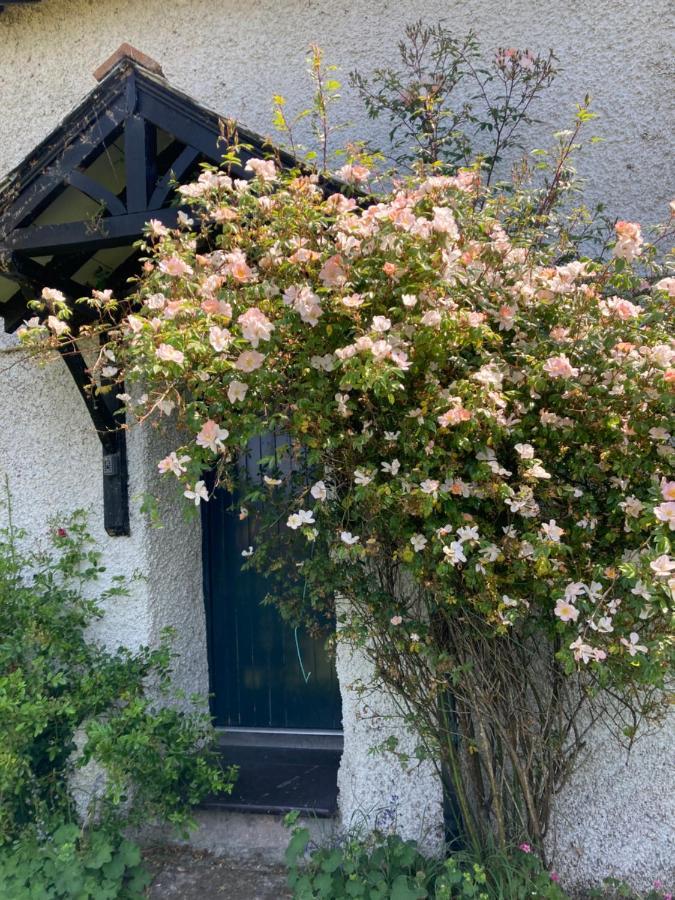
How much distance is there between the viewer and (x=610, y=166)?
400cm

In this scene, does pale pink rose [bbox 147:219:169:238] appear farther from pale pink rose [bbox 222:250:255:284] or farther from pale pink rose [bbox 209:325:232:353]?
pale pink rose [bbox 209:325:232:353]

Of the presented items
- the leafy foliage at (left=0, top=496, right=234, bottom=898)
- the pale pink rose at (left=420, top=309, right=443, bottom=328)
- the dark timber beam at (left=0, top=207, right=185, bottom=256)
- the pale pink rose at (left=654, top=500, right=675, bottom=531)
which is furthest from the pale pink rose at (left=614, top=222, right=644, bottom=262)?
the leafy foliage at (left=0, top=496, right=234, bottom=898)

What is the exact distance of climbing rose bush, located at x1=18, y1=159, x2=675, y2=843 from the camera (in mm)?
2467

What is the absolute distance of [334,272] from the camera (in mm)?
2492

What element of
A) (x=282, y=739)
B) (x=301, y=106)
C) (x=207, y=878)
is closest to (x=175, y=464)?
(x=207, y=878)

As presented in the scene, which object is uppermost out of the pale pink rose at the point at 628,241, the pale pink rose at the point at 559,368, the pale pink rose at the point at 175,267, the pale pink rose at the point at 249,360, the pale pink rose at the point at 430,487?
the pale pink rose at the point at 175,267

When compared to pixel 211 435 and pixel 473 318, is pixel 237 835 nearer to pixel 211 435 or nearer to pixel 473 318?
Answer: pixel 211 435

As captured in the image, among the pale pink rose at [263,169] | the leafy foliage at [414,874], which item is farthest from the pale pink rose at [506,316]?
the leafy foliage at [414,874]

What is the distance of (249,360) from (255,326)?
0.47 ft

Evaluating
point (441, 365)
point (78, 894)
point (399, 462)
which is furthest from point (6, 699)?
point (441, 365)

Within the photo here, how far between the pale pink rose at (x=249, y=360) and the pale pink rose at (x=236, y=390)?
0.06 m

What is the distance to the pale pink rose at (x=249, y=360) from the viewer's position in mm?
2500

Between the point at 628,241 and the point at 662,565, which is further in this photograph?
the point at 628,241

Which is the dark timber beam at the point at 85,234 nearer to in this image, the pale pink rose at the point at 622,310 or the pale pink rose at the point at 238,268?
the pale pink rose at the point at 238,268
